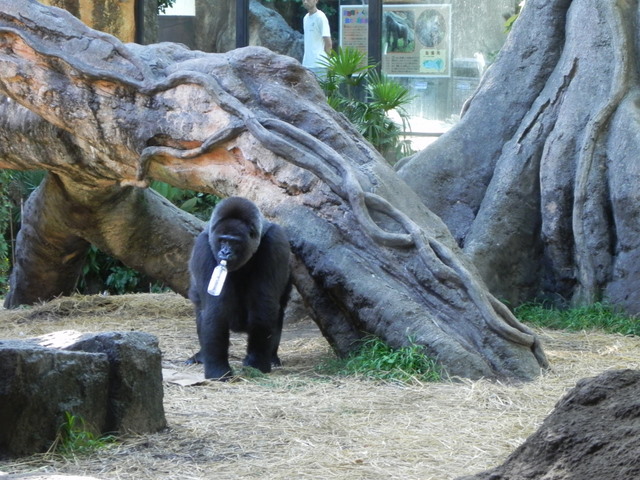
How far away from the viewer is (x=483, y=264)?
735 centimetres

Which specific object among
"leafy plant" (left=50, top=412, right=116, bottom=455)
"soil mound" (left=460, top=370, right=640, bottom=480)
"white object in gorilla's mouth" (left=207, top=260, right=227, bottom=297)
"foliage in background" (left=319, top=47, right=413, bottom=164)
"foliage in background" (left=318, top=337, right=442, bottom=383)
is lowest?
"foliage in background" (left=318, top=337, right=442, bottom=383)

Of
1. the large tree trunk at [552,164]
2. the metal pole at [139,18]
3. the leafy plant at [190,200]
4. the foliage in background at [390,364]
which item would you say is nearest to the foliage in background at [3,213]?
the leafy plant at [190,200]

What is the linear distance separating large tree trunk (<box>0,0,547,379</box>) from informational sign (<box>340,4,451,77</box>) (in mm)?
5545

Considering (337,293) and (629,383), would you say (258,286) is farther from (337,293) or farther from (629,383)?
(629,383)

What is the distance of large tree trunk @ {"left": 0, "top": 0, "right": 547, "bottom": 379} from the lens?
525cm

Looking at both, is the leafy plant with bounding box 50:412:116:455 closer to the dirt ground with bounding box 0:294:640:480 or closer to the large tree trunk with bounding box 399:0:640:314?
the dirt ground with bounding box 0:294:640:480

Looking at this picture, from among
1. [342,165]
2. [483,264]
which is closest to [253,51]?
[342,165]

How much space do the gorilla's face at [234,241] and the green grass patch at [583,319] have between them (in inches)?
104

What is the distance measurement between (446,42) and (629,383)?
989 centimetres

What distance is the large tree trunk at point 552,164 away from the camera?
7.03 m

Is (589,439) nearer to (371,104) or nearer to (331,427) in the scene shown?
(331,427)

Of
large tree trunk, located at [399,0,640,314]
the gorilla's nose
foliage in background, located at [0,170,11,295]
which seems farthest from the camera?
foliage in background, located at [0,170,11,295]

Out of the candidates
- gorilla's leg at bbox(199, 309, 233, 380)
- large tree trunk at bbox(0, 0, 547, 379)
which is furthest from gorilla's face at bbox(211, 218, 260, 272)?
large tree trunk at bbox(0, 0, 547, 379)

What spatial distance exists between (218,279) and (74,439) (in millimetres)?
1694
